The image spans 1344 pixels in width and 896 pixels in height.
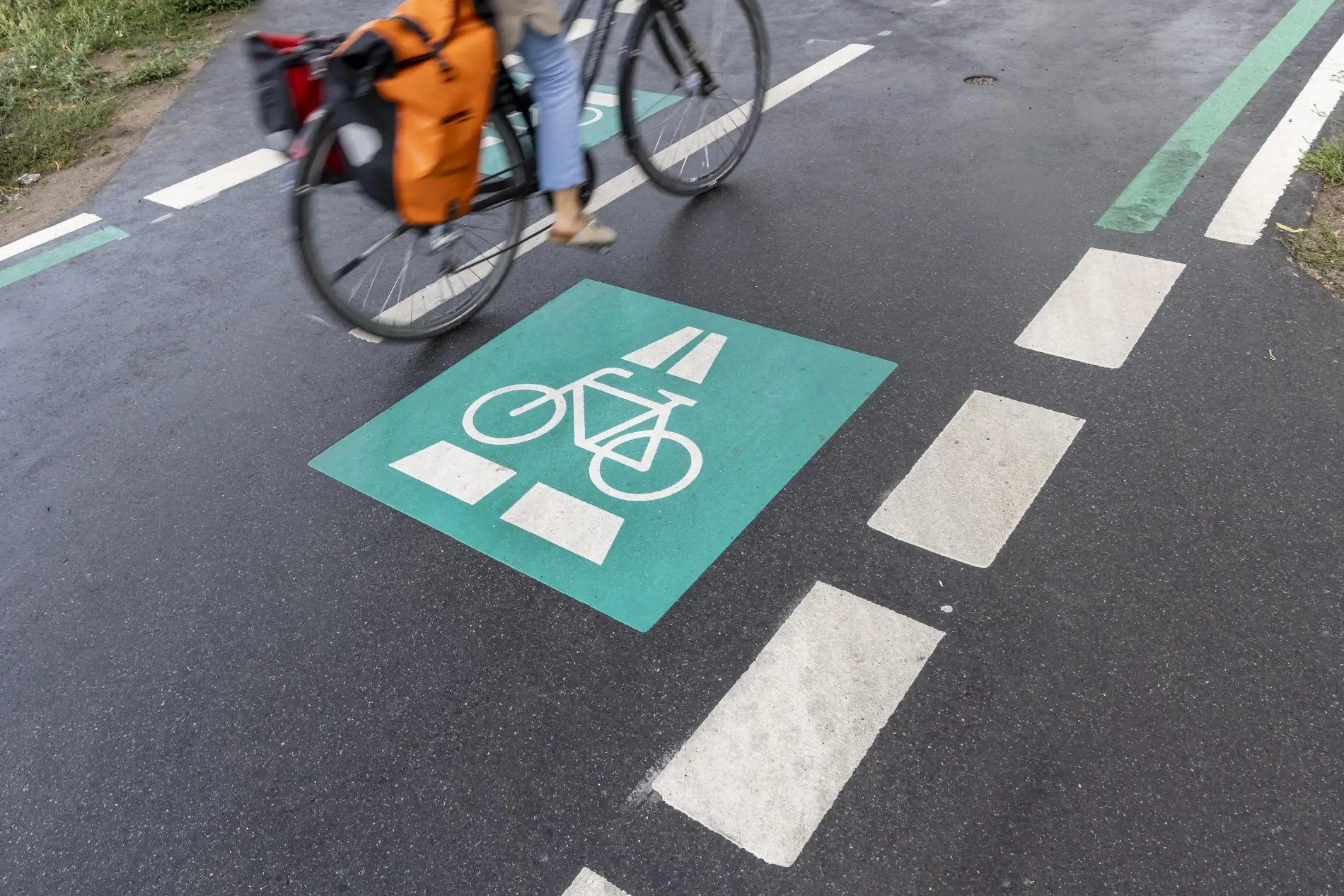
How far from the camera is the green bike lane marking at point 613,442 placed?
9.04ft

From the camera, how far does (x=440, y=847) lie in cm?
209

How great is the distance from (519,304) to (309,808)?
2.34 meters

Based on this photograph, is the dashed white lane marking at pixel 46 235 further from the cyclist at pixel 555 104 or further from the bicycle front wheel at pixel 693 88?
the bicycle front wheel at pixel 693 88

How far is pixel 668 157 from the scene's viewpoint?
4.68 m

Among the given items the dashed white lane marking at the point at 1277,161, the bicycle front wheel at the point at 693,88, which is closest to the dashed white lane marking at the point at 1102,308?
the dashed white lane marking at the point at 1277,161

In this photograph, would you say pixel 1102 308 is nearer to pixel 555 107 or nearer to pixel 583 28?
pixel 555 107

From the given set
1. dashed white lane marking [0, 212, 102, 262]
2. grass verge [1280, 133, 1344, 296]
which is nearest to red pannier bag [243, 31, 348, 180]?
dashed white lane marking [0, 212, 102, 262]

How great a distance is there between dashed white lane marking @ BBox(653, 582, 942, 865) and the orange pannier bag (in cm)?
188

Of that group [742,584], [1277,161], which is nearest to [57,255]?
[742,584]

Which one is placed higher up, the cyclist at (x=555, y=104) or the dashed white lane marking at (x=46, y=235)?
the cyclist at (x=555, y=104)

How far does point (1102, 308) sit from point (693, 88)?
2132mm

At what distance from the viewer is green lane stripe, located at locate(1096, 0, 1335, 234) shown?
4117mm

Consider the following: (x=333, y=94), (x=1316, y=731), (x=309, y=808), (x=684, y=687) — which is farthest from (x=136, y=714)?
(x=1316, y=731)

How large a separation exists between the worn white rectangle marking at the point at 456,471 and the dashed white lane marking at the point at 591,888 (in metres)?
1.34
